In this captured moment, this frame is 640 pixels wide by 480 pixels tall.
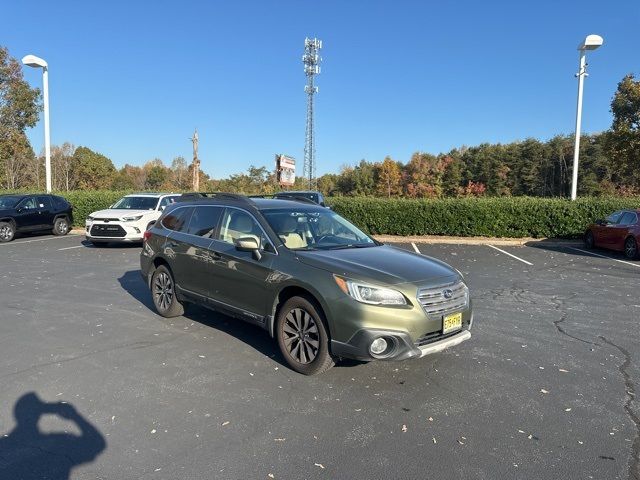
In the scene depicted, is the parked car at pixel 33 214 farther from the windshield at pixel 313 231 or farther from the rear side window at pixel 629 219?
the rear side window at pixel 629 219

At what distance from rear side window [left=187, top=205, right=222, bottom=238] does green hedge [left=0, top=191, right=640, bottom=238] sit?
43.5 ft

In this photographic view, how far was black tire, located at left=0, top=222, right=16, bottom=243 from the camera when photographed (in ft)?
53.3

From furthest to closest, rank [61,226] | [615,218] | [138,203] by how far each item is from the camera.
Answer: [61,226] < [138,203] < [615,218]

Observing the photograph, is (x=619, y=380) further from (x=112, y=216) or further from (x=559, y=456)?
(x=112, y=216)

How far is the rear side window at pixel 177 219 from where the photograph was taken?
6410 mm

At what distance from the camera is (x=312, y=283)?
4379mm

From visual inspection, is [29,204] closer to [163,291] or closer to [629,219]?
[163,291]

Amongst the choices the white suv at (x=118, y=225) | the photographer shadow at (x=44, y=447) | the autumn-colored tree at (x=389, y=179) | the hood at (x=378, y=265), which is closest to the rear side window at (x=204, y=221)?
the hood at (x=378, y=265)

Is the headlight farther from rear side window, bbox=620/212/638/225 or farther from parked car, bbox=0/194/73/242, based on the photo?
parked car, bbox=0/194/73/242

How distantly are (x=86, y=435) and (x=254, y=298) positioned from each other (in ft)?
6.56

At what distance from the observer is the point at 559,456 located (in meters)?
3.24

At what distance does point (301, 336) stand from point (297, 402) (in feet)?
2.36

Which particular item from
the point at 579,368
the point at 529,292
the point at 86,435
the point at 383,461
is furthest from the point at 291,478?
the point at 529,292

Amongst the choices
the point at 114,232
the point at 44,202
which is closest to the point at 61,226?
the point at 44,202
